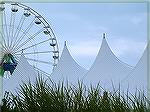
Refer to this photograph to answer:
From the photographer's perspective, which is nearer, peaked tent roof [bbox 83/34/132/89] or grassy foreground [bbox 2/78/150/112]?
grassy foreground [bbox 2/78/150/112]

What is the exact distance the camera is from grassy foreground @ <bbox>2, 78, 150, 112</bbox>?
9.14 ft

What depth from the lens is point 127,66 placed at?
307 inches

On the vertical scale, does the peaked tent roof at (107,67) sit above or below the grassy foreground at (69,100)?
above

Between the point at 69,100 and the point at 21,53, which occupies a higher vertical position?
the point at 21,53

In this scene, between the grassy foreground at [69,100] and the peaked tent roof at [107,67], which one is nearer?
the grassy foreground at [69,100]

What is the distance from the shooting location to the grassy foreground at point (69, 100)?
2785mm

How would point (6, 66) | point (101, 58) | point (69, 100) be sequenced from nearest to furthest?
1. point (69, 100)
2. point (6, 66)
3. point (101, 58)

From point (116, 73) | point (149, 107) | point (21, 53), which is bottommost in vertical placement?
point (149, 107)

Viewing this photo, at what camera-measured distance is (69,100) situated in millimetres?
2928

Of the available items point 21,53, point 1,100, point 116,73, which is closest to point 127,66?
point 116,73

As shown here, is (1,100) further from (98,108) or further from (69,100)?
(98,108)

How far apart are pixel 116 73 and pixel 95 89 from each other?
4720 mm

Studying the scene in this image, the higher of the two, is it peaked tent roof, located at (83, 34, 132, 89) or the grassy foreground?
peaked tent roof, located at (83, 34, 132, 89)

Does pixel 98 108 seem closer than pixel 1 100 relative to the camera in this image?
Yes
